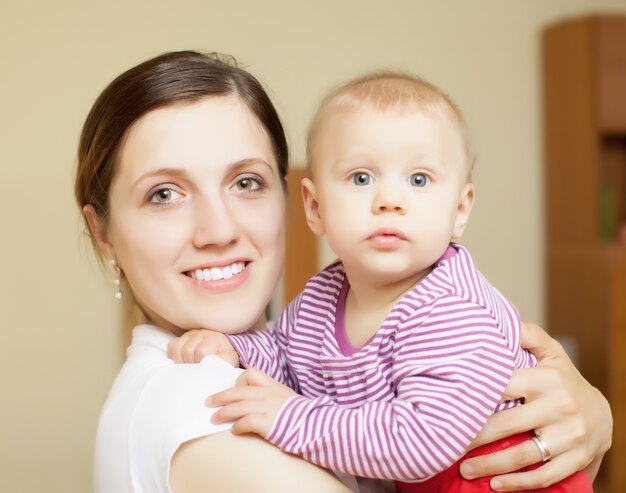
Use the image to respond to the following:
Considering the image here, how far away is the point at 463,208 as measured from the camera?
1.34 metres

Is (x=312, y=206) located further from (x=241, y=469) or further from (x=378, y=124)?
(x=241, y=469)

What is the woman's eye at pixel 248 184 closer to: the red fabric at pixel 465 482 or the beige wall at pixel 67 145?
the red fabric at pixel 465 482

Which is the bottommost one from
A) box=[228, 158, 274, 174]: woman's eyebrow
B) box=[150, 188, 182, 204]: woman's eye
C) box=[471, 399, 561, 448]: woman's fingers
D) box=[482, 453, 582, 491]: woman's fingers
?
box=[482, 453, 582, 491]: woman's fingers

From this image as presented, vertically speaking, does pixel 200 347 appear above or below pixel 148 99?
below

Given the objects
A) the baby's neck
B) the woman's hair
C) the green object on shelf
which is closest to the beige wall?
the green object on shelf

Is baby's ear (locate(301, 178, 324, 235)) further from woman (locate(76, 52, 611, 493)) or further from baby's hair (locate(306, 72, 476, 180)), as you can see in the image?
woman (locate(76, 52, 611, 493))

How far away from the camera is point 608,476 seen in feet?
13.7

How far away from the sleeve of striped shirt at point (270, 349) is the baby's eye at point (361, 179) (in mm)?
298

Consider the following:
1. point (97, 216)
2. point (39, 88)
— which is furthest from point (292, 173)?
point (97, 216)

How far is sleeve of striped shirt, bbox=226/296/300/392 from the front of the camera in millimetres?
1475

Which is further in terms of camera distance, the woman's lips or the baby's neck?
the woman's lips

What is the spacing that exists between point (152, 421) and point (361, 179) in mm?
452

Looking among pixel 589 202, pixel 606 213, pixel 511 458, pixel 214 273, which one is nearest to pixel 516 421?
pixel 511 458

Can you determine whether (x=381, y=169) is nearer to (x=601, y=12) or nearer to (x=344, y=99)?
(x=344, y=99)
